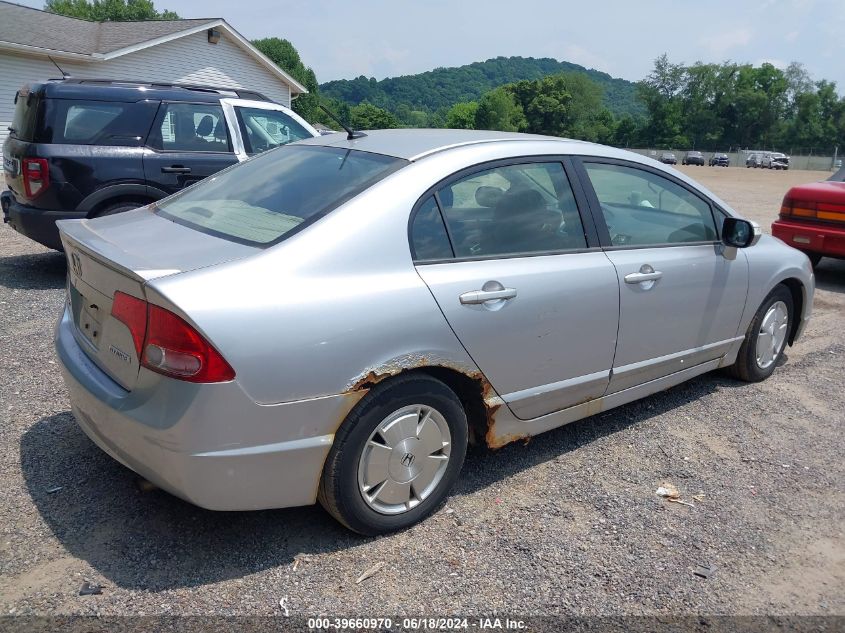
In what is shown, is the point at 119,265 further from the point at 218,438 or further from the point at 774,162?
the point at 774,162

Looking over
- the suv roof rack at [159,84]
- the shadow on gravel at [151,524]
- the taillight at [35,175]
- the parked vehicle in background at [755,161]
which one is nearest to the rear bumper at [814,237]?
the shadow on gravel at [151,524]

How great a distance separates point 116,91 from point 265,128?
5.41 feet

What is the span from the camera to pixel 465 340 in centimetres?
303

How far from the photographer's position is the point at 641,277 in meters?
3.78

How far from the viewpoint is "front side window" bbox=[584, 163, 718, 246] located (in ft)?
12.8

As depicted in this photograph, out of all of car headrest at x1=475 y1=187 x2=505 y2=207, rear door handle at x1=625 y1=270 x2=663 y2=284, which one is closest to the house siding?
car headrest at x1=475 y1=187 x2=505 y2=207

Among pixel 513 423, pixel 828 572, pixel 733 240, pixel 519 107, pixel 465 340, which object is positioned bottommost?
pixel 828 572

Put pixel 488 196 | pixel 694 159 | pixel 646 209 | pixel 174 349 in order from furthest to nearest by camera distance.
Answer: pixel 694 159
pixel 646 209
pixel 488 196
pixel 174 349

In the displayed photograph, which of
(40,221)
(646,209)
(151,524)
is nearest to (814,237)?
(646,209)

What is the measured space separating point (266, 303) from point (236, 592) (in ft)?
3.54

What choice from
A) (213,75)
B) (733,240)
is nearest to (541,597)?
(733,240)

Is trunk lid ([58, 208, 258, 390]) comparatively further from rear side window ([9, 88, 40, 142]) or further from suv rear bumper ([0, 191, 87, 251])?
rear side window ([9, 88, 40, 142])

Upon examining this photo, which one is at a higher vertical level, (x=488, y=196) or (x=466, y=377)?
(x=488, y=196)

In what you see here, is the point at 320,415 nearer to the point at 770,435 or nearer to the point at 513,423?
the point at 513,423
